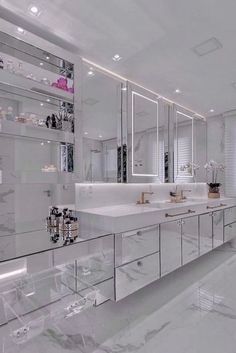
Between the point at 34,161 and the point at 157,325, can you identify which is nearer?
the point at 157,325

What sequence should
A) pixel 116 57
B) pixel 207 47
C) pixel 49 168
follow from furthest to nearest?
pixel 116 57 → pixel 207 47 → pixel 49 168

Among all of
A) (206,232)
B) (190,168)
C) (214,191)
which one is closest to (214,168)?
(214,191)

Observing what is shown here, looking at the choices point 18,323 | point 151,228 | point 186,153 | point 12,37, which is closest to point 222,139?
point 186,153

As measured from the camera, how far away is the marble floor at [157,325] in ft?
5.24

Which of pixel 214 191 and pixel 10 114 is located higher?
pixel 10 114

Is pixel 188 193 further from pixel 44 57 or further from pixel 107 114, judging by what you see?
pixel 44 57

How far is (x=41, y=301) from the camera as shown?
75.2 inches

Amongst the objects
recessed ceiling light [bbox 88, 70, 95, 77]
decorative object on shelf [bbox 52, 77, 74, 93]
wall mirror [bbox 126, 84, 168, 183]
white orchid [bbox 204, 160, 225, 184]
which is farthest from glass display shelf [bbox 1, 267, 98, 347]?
white orchid [bbox 204, 160, 225, 184]

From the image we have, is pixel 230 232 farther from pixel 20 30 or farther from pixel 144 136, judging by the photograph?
pixel 20 30

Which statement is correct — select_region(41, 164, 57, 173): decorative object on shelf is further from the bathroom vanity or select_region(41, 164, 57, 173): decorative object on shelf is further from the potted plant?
the potted plant

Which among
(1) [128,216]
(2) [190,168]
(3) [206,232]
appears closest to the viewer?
(1) [128,216]

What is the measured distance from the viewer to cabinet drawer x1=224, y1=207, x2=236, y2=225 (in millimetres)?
3589

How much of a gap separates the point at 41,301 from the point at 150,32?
2.42 m

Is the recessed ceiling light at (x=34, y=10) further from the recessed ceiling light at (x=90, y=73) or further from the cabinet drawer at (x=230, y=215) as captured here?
the cabinet drawer at (x=230, y=215)
